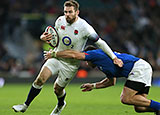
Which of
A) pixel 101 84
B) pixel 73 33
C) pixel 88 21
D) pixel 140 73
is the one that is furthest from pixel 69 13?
pixel 88 21

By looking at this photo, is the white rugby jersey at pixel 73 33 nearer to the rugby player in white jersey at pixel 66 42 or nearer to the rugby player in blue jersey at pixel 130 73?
the rugby player in white jersey at pixel 66 42

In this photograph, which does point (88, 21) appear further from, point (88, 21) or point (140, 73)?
point (140, 73)

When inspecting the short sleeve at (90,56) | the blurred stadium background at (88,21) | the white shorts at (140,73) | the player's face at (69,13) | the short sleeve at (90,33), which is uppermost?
the player's face at (69,13)

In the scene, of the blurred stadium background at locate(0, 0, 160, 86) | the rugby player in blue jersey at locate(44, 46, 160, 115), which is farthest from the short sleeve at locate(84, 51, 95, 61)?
the blurred stadium background at locate(0, 0, 160, 86)

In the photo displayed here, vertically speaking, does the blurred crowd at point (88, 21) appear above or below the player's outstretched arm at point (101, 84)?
below

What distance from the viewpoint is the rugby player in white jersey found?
8.40 metres

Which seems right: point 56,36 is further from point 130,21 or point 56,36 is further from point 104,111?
point 130,21

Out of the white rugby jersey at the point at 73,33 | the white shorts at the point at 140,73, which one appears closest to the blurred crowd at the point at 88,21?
the white rugby jersey at the point at 73,33

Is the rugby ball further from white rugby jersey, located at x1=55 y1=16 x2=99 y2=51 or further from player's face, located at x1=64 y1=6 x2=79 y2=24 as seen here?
player's face, located at x1=64 y1=6 x2=79 y2=24

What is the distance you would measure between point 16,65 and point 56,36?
430 inches

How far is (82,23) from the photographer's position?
855 cm

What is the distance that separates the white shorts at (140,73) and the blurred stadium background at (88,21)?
11.2m

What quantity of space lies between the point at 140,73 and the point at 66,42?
1.73 meters

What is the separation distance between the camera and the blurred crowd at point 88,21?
19906 millimetres
